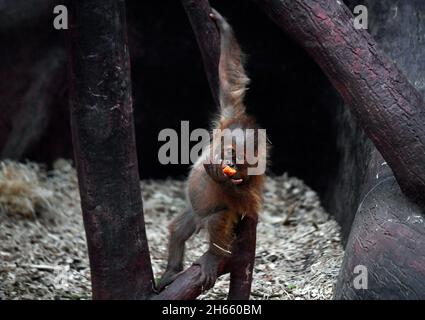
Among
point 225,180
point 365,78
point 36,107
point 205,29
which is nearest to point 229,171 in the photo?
point 225,180

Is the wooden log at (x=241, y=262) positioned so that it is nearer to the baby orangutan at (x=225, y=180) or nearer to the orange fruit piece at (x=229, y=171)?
the baby orangutan at (x=225, y=180)

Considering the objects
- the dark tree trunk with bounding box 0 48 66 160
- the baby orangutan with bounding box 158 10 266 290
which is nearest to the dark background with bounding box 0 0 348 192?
the dark tree trunk with bounding box 0 48 66 160

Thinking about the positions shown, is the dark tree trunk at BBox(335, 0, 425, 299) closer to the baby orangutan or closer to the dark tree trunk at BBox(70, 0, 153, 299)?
the baby orangutan

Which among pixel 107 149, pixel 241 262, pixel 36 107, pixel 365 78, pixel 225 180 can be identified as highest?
pixel 365 78

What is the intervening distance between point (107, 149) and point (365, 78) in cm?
132

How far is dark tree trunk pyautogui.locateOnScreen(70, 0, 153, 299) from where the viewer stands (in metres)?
3.62

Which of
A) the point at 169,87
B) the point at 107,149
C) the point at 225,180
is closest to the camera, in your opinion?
the point at 107,149

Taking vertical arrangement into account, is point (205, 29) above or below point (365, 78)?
above

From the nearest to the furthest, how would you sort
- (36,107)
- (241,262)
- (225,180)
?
(241,262)
(225,180)
(36,107)

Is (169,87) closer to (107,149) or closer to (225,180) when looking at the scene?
(225,180)

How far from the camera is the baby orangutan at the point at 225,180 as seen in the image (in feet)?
14.4

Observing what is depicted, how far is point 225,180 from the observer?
176 inches

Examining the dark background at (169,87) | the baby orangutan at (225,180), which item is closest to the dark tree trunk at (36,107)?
the dark background at (169,87)

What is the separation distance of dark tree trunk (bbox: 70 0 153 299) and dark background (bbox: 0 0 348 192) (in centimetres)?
278
